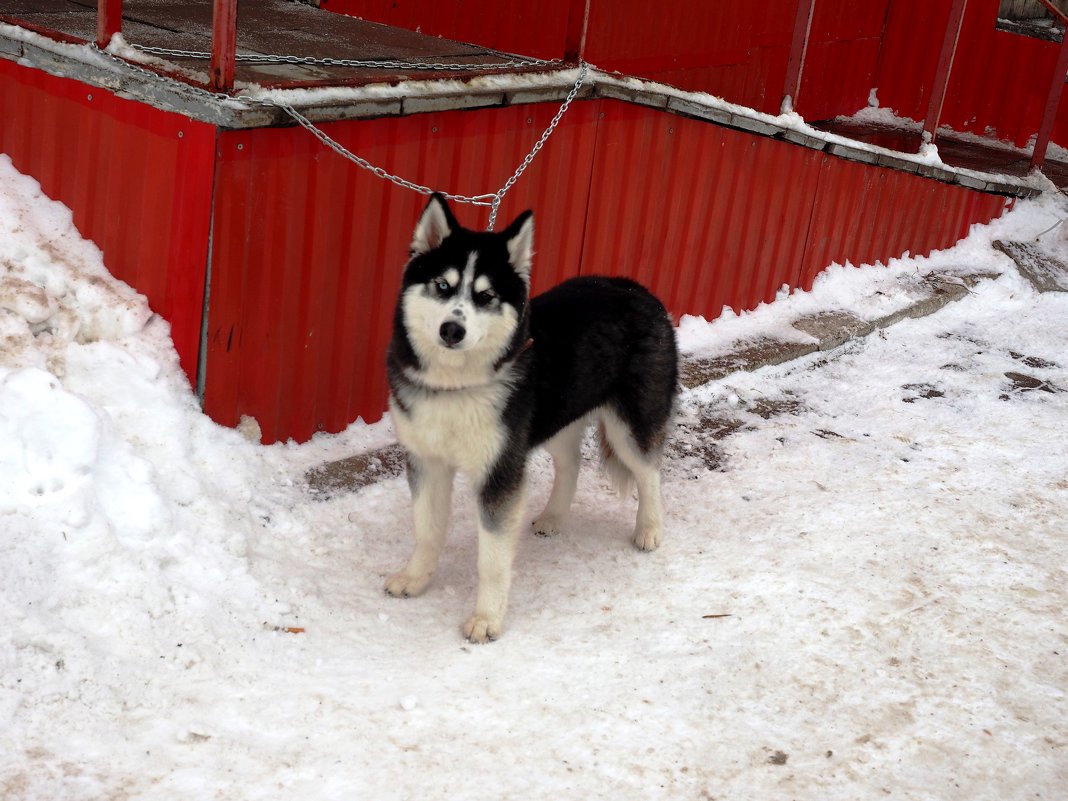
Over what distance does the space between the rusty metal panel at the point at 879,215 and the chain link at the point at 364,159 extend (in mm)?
2818

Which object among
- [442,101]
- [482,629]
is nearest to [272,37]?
[442,101]

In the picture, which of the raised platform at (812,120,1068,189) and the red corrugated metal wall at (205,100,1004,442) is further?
the raised platform at (812,120,1068,189)

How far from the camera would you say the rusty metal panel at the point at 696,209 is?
6922 millimetres

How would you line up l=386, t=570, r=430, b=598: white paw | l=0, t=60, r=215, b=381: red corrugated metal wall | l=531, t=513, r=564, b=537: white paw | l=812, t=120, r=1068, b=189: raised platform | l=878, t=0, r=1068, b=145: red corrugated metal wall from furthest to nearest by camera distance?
1. l=878, t=0, r=1068, b=145: red corrugated metal wall
2. l=812, t=120, r=1068, b=189: raised platform
3. l=531, t=513, r=564, b=537: white paw
4. l=0, t=60, r=215, b=381: red corrugated metal wall
5. l=386, t=570, r=430, b=598: white paw

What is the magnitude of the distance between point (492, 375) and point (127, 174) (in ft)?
6.78

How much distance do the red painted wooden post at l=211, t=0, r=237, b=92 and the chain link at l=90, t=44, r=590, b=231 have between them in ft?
0.18

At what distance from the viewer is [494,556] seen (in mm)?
4375

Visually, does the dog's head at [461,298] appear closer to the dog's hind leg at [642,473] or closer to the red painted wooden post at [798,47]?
the dog's hind leg at [642,473]

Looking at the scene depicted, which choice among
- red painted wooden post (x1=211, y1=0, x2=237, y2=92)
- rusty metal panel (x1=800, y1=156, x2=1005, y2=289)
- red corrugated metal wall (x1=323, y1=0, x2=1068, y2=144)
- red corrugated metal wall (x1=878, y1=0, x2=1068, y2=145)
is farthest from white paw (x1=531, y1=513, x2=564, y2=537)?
red corrugated metal wall (x1=878, y1=0, x2=1068, y2=145)

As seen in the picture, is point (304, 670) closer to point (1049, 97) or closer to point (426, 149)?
point (426, 149)

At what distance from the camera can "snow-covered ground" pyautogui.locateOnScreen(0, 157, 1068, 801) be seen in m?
3.57

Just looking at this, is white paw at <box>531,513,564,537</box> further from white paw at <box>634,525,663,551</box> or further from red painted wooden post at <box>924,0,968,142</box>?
red painted wooden post at <box>924,0,968,142</box>

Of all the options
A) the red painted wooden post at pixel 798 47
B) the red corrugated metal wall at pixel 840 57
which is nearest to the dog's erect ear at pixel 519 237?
the red painted wooden post at pixel 798 47

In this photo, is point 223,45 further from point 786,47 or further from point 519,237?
point 786,47
